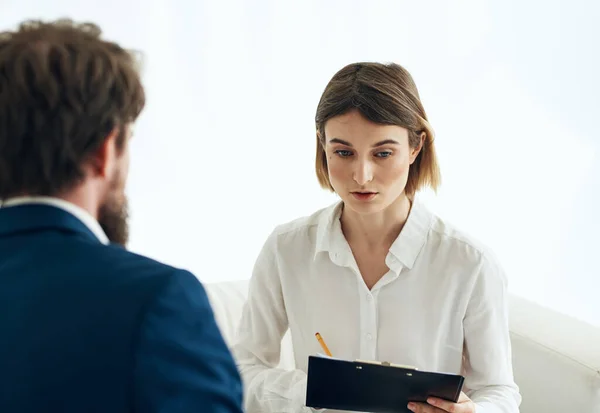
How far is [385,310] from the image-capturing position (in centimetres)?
183

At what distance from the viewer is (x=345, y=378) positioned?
5.07 feet

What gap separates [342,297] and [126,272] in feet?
3.39

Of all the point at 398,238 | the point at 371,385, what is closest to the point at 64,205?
the point at 371,385

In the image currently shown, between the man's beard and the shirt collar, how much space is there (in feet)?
2.78

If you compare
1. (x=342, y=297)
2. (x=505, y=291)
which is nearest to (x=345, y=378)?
(x=342, y=297)

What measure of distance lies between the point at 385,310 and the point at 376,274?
0.27 feet

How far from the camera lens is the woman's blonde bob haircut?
1682 mm

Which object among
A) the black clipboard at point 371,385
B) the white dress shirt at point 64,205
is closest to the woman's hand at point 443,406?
the black clipboard at point 371,385

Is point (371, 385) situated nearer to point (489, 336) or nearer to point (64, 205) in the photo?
point (489, 336)

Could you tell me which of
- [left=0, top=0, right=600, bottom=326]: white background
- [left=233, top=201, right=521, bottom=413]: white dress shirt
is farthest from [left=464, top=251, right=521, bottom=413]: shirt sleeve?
[left=0, top=0, right=600, bottom=326]: white background

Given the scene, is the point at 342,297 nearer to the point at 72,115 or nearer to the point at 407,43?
the point at 72,115

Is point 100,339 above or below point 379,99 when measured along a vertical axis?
below

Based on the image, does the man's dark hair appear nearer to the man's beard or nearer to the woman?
the man's beard

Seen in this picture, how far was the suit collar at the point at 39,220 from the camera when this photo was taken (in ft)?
3.08
